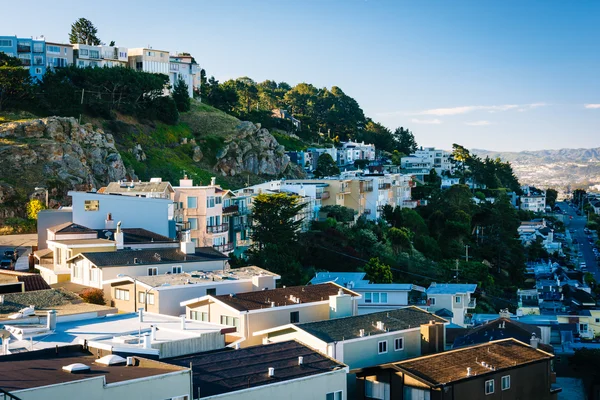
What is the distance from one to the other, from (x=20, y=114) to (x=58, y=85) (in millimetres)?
6204

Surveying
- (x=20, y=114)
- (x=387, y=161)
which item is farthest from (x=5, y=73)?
(x=387, y=161)

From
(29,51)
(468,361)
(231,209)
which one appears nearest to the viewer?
(468,361)

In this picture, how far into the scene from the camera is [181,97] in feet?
296

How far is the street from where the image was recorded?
111 meters

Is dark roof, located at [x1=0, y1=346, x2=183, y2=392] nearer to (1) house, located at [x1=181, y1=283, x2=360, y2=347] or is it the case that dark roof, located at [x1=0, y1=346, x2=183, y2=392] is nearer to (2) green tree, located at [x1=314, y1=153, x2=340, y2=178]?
(1) house, located at [x1=181, y1=283, x2=360, y2=347]

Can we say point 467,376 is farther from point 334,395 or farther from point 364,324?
point 364,324

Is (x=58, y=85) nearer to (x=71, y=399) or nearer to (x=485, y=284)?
(x=485, y=284)

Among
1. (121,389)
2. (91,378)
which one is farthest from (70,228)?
(91,378)

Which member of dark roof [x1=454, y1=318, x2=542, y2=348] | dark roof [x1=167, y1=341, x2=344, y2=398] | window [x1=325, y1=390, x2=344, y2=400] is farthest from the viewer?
dark roof [x1=454, y1=318, x2=542, y2=348]

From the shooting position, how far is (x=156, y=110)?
8262cm

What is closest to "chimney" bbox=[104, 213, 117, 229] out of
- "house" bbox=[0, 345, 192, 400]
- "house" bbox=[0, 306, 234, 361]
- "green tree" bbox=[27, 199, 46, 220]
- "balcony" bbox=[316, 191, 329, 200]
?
"green tree" bbox=[27, 199, 46, 220]

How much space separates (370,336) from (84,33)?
236 feet

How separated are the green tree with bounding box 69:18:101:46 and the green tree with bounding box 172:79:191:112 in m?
10.6

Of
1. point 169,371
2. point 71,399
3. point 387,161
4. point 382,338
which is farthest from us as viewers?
point 387,161
